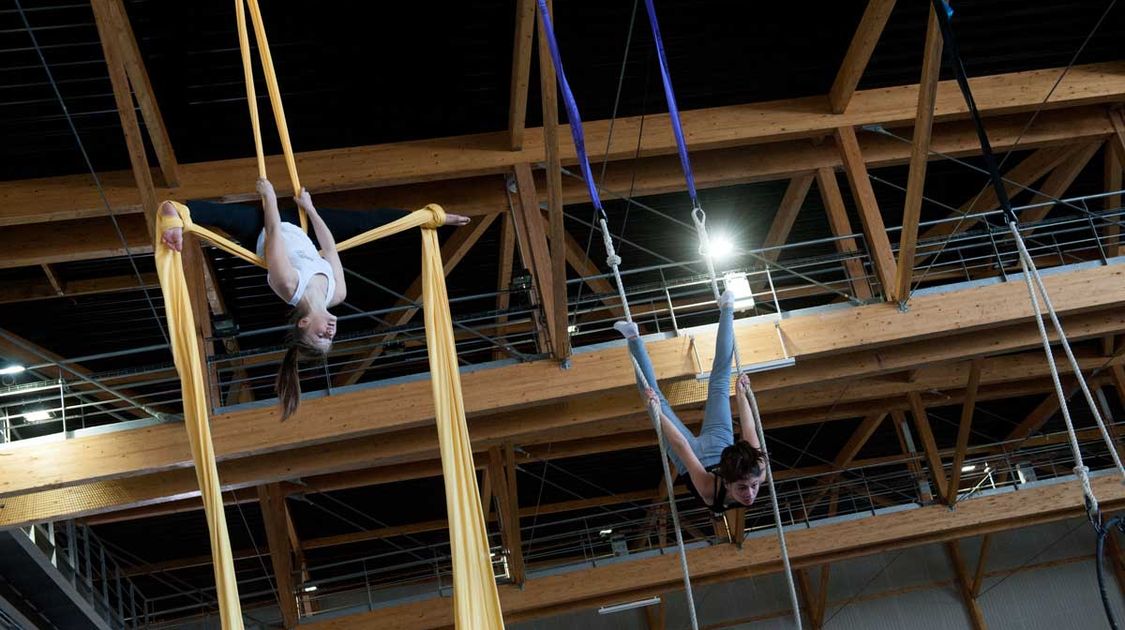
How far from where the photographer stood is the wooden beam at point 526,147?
7668 mm

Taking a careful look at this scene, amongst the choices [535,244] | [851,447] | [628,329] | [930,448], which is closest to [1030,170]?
[930,448]

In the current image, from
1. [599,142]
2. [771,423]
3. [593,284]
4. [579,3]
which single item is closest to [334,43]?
[579,3]

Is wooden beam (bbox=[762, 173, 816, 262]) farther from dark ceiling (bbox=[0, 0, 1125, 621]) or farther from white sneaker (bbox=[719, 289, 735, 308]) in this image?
white sneaker (bbox=[719, 289, 735, 308])

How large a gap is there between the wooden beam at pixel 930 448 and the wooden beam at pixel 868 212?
515cm

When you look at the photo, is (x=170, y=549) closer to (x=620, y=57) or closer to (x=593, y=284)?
(x=593, y=284)

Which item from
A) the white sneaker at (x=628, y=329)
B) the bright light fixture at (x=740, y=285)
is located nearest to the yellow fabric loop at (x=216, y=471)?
the white sneaker at (x=628, y=329)

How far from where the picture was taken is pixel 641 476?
16.3 meters

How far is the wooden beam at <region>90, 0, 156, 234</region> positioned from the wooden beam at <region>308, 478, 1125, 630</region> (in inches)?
257

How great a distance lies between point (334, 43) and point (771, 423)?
8.71 meters

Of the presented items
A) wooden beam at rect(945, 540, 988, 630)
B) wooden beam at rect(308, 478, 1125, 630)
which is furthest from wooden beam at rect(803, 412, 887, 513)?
wooden beam at rect(945, 540, 988, 630)

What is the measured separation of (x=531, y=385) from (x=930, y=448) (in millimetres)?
7000

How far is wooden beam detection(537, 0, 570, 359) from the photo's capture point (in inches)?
260

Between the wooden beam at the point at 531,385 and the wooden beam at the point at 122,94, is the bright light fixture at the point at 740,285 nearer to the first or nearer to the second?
the wooden beam at the point at 531,385

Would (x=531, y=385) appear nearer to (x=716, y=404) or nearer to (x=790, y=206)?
(x=716, y=404)
